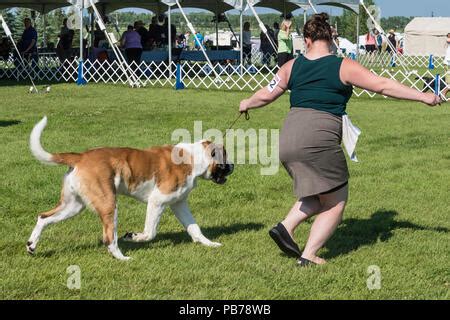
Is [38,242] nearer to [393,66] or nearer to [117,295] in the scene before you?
[117,295]

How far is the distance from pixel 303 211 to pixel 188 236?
1.15m

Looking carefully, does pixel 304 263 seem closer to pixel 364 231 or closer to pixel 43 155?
pixel 364 231

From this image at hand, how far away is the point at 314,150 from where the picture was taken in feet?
15.7

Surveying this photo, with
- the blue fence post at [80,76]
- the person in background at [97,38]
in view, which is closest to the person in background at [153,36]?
the person in background at [97,38]

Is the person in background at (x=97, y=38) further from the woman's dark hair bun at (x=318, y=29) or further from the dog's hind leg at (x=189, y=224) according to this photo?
the woman's dark hair bun at (x=318, y=29)

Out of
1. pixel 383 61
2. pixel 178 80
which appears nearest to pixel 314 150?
pixel 178 80

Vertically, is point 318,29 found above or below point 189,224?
above

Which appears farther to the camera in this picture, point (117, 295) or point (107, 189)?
point (107, 189)

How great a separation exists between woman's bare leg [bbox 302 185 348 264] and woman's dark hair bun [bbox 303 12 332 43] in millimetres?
1043

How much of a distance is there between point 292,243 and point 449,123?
8.64 meters

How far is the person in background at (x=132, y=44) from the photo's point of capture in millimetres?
22250

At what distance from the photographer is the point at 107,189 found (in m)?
4.93

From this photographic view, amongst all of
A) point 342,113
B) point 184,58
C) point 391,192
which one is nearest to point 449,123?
point 391,192

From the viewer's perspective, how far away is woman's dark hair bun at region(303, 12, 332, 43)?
15.8 feet
